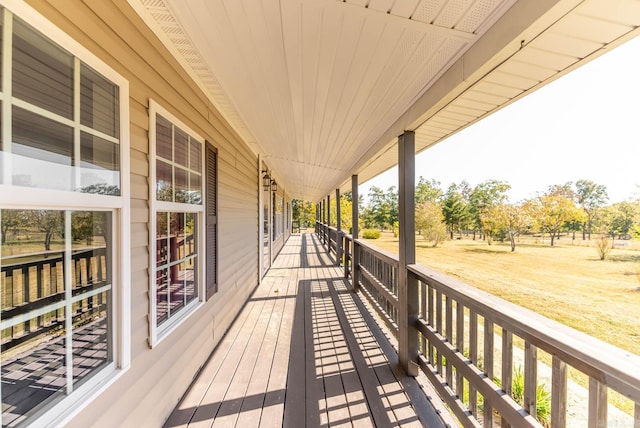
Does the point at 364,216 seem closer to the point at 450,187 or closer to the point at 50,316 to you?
the point at 450,187

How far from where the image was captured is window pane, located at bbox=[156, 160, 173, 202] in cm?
196

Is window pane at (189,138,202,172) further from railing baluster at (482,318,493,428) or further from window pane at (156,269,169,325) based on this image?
railing baluster at (482,318,493,428)

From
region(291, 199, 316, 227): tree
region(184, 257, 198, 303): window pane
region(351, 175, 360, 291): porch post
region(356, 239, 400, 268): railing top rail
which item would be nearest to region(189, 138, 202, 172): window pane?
region(184, 257, 198, 303): window pane

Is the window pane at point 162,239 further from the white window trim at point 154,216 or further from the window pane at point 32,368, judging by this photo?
the window pane at point 32,368

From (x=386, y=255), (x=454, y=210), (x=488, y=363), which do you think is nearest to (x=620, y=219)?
(x=386, y=255)

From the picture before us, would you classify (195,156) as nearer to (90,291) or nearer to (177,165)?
(177,165)

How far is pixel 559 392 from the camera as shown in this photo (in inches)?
47.3

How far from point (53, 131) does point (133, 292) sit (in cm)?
93

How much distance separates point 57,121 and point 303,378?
248 cm

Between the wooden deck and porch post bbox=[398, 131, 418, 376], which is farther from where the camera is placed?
Answer: porch post bbox=[398, 131, 418, 376]

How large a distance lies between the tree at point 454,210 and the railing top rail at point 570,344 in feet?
32.0

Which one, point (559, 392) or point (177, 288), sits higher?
point (177, 288)

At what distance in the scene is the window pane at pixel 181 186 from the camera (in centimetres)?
227

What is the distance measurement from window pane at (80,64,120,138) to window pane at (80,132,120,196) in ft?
0.23
